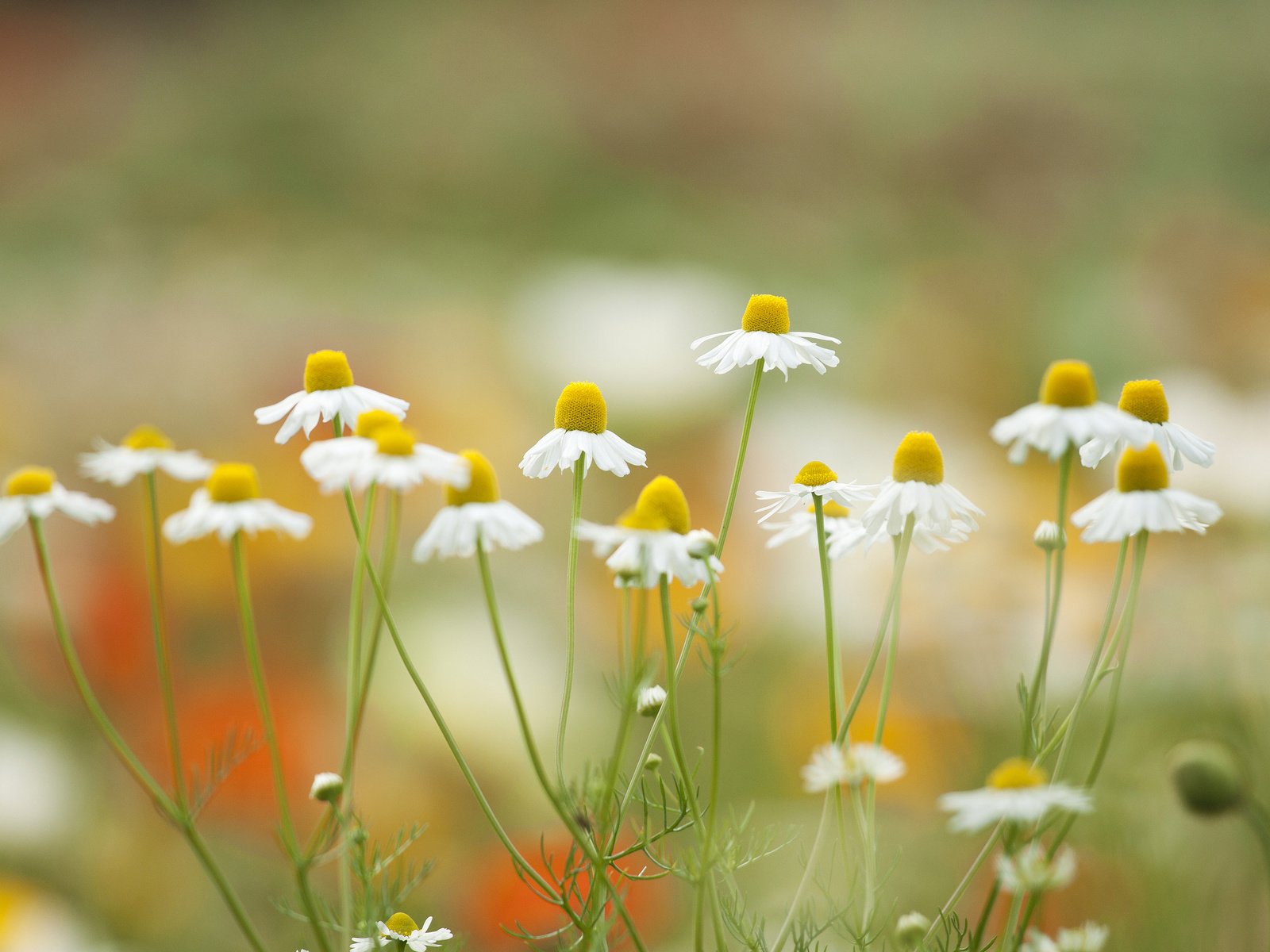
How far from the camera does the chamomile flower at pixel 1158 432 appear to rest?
0.27m

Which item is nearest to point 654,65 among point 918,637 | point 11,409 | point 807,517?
point 11,409

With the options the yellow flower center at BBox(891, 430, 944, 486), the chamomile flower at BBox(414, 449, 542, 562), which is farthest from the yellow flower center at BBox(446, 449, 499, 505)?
the yellow flower center at BBox(891, 430, 944, 486)

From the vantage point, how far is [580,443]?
0.30 metres

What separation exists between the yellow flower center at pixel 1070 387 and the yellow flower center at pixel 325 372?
174mm

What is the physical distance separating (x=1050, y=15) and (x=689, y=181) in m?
0.72

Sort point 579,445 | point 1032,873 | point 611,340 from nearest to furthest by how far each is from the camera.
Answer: point 1032,873 → point 579,445 → point 611,340

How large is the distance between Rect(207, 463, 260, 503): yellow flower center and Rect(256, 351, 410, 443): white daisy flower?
0.5 inches

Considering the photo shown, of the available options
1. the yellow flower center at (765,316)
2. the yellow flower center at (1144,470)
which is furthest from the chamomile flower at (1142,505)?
the yellow flower center at (765,316)

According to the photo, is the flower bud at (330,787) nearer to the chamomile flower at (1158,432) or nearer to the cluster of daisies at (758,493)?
the cluster of daisies at (758,493)

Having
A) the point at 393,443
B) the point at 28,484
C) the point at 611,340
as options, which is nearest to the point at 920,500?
the point at 393,443

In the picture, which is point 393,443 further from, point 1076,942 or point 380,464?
point 1076,942

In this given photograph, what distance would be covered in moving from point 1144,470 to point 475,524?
0.15 m

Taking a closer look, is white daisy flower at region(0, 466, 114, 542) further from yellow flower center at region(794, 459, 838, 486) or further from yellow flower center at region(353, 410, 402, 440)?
yellow flower center at region(794, 459, 838, 486)

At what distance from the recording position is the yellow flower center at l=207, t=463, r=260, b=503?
28 cm
